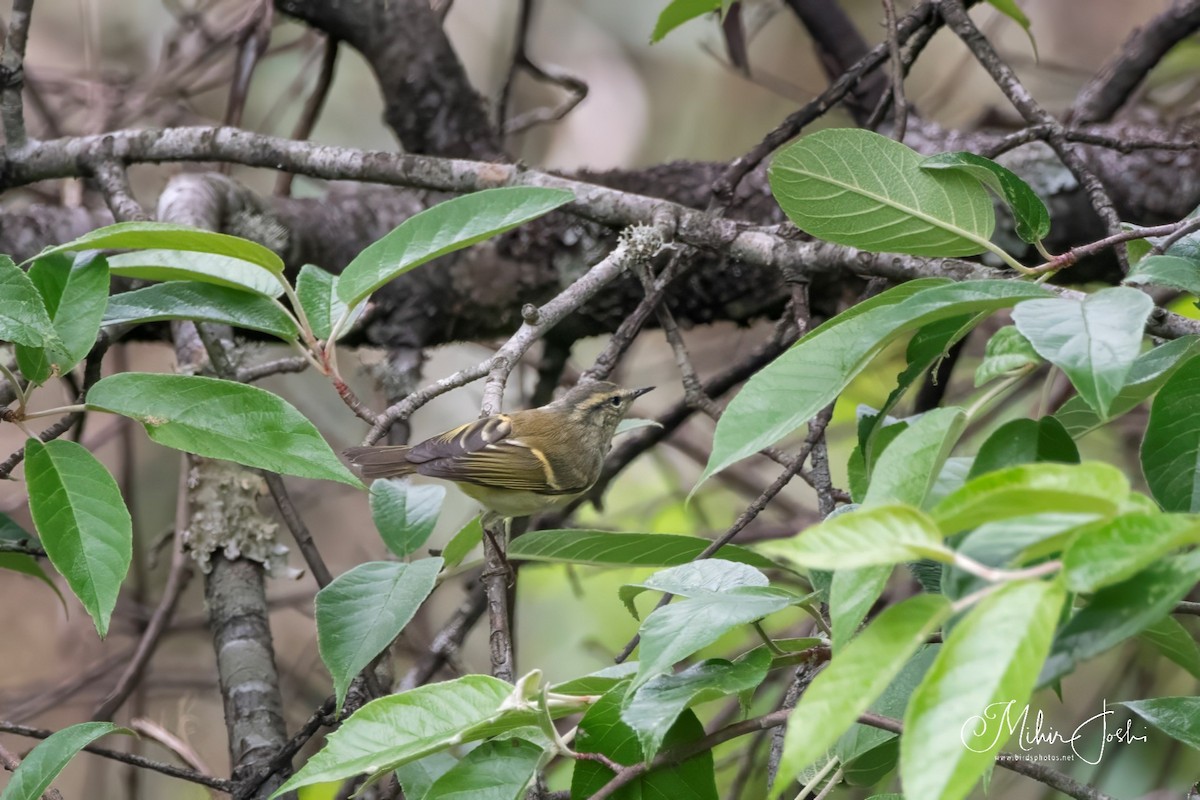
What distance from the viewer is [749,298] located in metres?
2.99

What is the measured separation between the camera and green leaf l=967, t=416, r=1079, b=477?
3.54 ft

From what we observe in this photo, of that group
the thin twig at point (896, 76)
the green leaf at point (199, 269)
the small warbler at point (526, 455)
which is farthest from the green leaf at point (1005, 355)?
the small warbler at point (526, 455)

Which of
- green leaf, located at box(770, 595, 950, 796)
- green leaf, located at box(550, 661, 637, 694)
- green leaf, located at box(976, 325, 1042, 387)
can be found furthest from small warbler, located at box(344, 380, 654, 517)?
green leaf, located at box(770, 595, 950, 796)

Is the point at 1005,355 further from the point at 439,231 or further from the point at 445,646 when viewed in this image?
the point at 445,646

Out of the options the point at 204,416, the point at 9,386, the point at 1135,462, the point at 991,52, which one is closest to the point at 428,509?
the point at 204,416

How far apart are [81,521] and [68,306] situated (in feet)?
1.20

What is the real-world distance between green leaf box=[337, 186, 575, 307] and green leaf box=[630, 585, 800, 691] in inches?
28.7

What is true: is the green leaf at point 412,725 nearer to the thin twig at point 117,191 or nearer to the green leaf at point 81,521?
the green leaf at point 81,521

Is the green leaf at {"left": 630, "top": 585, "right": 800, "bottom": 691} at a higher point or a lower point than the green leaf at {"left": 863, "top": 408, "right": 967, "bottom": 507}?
lower

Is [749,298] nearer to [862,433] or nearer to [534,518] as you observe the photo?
[534,518]

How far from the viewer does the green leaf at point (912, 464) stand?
0.95 metres

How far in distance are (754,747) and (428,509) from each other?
4.44ft

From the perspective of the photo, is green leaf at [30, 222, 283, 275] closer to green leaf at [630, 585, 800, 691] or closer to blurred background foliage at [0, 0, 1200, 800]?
green leaf at [630, 585, 800, 691]

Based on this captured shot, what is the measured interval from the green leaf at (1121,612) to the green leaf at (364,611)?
853 mm
